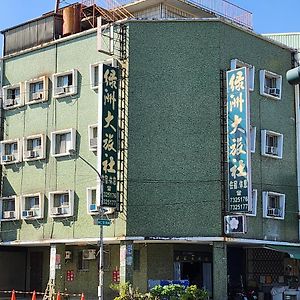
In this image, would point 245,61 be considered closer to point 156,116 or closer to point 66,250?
point 156,116

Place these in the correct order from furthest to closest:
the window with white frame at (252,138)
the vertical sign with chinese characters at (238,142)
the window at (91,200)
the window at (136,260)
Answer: the window with white frame at (252,138), the window at (136,260), the window at (91,200), the vertical sign with chinese characters at (238,142)

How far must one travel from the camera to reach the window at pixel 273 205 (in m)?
33.6

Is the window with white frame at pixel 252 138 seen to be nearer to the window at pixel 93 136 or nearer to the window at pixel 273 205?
the window at pixel 273 205

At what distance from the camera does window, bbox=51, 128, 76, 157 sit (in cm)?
3406

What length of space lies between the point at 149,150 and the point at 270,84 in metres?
9.07

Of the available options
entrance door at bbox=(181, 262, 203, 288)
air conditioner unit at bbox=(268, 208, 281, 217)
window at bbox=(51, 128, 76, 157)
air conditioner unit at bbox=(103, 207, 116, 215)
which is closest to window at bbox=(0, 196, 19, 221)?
window at bbox=(51, 128, 76, 157)

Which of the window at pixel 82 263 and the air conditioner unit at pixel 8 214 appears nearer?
the window at pixel 82 263

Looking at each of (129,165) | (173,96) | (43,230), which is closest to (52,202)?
(43,230)

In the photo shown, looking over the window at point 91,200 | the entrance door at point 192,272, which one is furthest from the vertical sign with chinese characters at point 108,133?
the entrance door at point 192,272

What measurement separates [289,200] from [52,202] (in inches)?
514

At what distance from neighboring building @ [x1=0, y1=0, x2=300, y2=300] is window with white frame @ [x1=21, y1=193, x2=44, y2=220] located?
2.4 inches

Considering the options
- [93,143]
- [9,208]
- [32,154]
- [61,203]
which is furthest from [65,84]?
[9,208]

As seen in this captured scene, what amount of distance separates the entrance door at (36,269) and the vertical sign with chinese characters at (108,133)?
37.5 feet

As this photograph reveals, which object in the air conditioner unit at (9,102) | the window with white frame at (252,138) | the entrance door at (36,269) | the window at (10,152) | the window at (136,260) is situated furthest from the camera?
the entrance door at (36,269)
